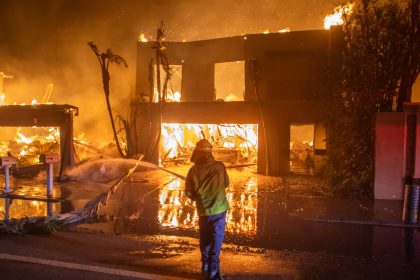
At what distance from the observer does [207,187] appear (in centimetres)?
538

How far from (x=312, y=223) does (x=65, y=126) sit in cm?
1114

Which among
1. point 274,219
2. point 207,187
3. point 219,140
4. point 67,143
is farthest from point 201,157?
point 219,140

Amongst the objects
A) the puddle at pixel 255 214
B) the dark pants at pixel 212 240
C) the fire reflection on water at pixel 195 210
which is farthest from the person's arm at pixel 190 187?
the fire reflection on water at pixel 195 210

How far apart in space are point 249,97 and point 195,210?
9.87 meters

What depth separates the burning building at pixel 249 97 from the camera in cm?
1783

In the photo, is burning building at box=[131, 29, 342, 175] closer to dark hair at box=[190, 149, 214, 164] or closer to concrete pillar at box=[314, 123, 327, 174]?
concrete pillar at box=[314, 123, 327, 174]

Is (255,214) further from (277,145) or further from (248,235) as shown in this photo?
(277,145)

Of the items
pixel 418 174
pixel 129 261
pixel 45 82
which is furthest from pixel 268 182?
pixel 45 82

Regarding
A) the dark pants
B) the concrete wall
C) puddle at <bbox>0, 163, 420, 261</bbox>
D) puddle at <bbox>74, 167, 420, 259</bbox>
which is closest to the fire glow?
puddle at <bbox>0, 163, 420, 261</bbox>

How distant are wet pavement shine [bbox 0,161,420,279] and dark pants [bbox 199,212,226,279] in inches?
17.8

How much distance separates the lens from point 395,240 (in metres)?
7.86

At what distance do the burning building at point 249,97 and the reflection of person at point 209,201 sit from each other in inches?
408

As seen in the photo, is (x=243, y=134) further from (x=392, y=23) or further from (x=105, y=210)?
(x=105, y=210)

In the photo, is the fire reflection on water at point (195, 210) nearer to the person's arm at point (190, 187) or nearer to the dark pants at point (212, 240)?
the dark pants at point (212, 240)
